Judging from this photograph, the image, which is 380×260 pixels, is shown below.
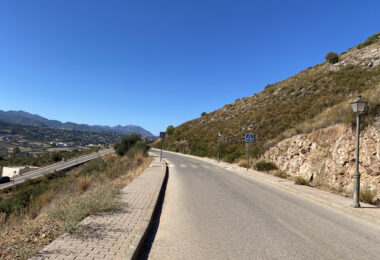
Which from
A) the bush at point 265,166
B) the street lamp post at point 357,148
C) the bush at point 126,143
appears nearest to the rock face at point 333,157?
the bush at point 265,166

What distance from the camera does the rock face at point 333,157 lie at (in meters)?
8.50

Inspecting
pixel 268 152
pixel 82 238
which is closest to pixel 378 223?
pixel 82 238

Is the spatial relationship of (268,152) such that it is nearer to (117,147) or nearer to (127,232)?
(127,232)

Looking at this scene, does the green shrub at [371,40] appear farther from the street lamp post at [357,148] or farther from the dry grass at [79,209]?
the dry grass at [79,209]

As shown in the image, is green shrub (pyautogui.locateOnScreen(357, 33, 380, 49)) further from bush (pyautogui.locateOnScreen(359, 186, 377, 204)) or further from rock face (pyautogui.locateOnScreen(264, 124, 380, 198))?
bush (pyautogui.locateOnScreen(359, 186, 377, 204))

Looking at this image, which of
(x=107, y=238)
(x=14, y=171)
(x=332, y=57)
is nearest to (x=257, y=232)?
(x=107, y=238)

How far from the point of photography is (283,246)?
170 inches

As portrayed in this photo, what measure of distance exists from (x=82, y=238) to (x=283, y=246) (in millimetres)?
3689

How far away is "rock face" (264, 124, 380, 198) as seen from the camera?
850 centimetres

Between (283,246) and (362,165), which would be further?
(362,165)

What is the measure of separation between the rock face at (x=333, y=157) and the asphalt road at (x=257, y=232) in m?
2.68

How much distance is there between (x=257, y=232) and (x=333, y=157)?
767 centimetres

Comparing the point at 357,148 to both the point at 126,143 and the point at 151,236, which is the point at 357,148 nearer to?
the point at 151,236

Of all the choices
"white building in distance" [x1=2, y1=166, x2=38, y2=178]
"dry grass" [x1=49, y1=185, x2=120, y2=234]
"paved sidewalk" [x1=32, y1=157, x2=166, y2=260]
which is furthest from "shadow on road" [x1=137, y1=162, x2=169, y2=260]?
"white building in distance" [x1=2, y1=166, x2=38, y2=178]
